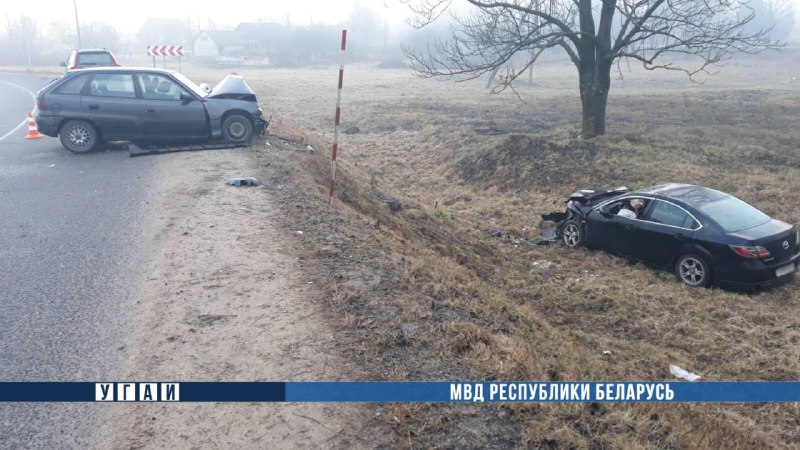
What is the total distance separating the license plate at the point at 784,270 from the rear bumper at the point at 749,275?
33mm

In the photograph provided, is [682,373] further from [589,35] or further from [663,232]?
[589,35]

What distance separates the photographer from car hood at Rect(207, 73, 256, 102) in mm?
13203

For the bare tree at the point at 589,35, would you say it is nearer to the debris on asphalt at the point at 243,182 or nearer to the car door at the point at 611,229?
the car door at the point at 611,229

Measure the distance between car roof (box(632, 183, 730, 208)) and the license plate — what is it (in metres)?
1.42

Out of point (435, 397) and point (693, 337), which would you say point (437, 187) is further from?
point (435, 397)

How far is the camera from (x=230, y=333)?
17.4 ft

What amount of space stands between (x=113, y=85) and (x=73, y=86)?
30.1 inches

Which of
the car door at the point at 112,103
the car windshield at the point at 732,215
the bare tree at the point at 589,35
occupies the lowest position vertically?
the car windshield at the point at 732,215

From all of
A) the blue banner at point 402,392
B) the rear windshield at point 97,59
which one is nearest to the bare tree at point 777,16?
the rear windshield at point 97,59

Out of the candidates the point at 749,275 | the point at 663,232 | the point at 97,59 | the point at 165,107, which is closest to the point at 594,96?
the point at 663,232

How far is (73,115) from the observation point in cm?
1248

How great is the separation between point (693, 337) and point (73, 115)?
11947mm

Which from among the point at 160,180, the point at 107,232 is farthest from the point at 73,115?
the point at 107,232

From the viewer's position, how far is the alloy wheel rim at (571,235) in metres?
11.6
